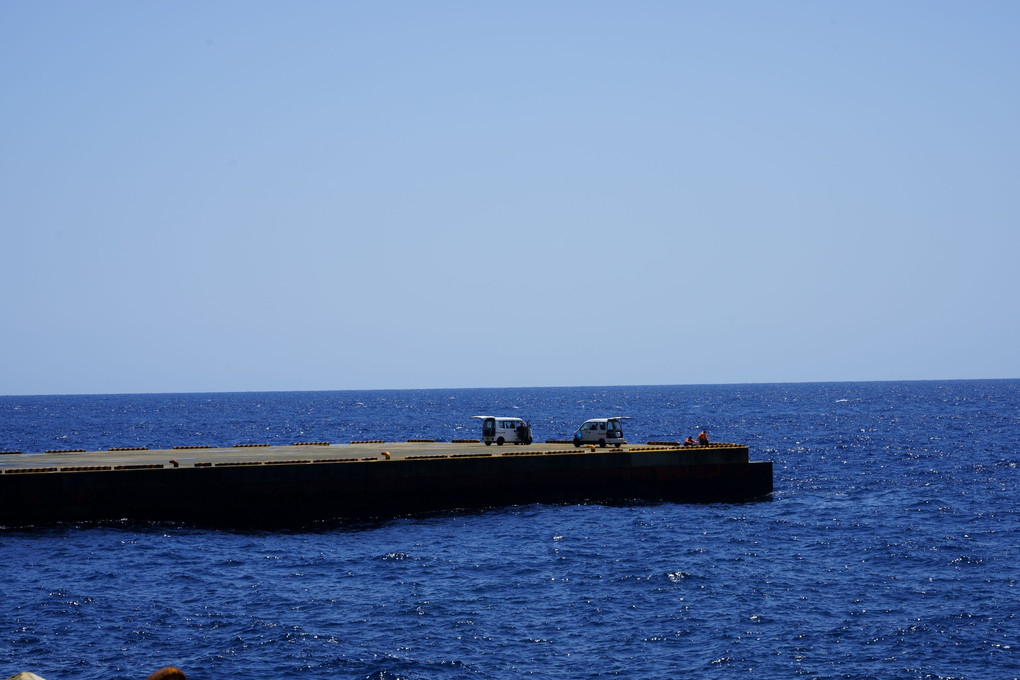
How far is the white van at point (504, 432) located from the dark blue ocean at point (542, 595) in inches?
455

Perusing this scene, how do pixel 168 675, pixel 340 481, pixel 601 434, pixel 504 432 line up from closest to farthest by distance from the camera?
1. pixel 168 675
2. pixel 340 481
3. pixel 601 434
4. pixel 504 432

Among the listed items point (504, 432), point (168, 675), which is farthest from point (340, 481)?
point (168, 675)

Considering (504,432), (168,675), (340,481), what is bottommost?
(340,481)

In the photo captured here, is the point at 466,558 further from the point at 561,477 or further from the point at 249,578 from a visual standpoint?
the point at 561,477

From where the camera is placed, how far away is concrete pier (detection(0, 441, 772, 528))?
4466 centimetres

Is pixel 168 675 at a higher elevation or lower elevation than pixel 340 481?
higher

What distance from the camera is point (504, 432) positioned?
64500mm

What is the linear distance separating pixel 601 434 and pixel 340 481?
18650 mm

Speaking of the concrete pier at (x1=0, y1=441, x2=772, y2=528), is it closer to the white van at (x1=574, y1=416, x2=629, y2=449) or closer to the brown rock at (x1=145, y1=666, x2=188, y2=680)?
the white van at (x1=574, y1=416, x2=629, y2=449)

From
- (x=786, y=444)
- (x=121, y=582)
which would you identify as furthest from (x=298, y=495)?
(x=786, y=444)

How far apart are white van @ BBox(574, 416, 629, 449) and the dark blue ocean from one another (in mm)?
6893

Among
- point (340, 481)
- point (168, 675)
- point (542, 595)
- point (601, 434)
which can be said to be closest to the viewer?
point (168, 675)

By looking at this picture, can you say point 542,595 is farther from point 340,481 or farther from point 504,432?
point 504,432

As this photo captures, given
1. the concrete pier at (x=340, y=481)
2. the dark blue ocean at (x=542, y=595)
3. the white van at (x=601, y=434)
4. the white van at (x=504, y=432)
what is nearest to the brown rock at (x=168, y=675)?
the dark blue ocean at (x=542, y=595)
